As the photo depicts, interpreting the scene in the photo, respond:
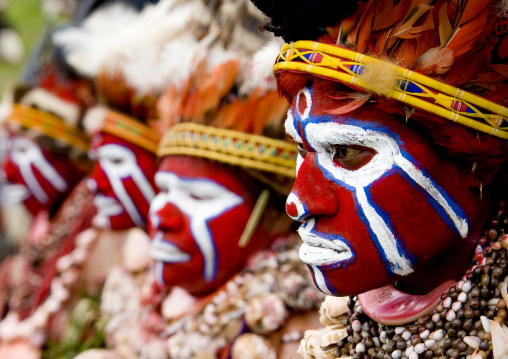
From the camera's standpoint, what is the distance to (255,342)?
2.43m

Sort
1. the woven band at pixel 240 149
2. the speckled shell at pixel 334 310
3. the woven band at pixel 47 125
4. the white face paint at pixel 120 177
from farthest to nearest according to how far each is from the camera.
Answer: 1. the woven band at pixel 47 125
2. the white face paint at pixel 120 177
3. the woven band at pixel 240 149
4. the speckled shell at pixel 334 310

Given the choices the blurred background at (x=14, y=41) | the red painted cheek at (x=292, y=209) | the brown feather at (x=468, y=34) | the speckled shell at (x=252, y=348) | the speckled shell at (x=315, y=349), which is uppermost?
the brown feather at (x=468, y=34)

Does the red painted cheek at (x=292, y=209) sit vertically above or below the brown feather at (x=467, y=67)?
below

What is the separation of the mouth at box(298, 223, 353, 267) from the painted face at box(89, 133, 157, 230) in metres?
2.08

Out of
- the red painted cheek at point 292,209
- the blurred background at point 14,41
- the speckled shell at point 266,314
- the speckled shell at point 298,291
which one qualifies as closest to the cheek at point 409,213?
the red painted cheek at point 292,209

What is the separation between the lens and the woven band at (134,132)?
3598 mm

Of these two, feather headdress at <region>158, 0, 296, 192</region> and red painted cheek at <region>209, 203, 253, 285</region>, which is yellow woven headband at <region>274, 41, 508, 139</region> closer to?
feather headdress at <region>158, 0, 296, 192</region>

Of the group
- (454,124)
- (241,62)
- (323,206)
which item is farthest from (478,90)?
(241,62)

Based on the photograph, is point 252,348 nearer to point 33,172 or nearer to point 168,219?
point 168,219

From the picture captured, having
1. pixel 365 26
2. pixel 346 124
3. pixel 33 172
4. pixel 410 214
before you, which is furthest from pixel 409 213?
pixel 33 172

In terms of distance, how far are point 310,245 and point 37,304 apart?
3193 mm

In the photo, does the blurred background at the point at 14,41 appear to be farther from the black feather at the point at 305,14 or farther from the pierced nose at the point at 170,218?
the black feather at the point at 305,14

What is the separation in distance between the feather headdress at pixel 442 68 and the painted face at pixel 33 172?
3463mm

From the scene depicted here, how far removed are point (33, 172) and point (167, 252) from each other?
2.22 metres
